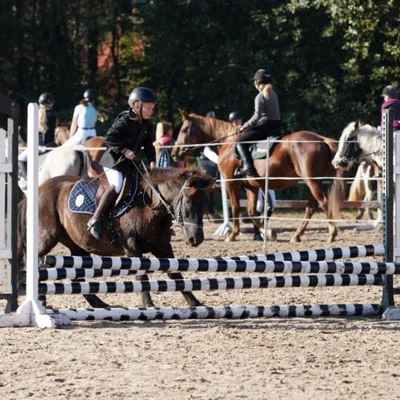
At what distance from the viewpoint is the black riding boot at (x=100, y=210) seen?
1060 cm

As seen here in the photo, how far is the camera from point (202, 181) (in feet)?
34.0

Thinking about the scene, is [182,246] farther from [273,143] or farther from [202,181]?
[202,181]

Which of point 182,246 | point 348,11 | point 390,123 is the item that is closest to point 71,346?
point 390,123

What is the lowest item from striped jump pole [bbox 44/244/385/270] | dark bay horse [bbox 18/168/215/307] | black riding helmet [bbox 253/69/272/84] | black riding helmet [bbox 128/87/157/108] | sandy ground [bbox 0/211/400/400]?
sandy ground [bbox 0/211/400/400]

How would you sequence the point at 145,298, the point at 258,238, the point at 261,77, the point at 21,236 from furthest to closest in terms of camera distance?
the point at 258,238
the point at 261,77
the point at 21,236
the point at 145,298

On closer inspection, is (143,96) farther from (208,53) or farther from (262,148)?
(208,53)

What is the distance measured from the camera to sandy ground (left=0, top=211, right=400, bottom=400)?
6594mm

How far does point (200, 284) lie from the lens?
934 cm

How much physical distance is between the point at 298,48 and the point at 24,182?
12.9 m

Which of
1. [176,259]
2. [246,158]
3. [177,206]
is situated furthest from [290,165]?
[176,259]

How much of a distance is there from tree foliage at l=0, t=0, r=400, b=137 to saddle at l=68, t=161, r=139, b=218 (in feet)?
60.4

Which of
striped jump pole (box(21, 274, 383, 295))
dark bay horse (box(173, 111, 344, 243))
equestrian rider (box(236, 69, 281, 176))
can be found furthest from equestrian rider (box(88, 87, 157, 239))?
equestrian rider (box(236, 69, 281, 176))

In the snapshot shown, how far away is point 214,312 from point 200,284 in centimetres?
26

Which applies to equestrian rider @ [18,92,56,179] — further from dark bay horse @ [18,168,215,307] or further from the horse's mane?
the horse's mane
